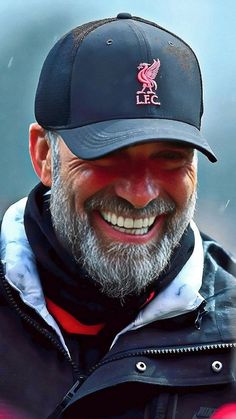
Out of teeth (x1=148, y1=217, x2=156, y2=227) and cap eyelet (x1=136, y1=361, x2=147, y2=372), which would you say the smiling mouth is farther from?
cap eyelet (x1=136, y1=361, x2=147, y2=372)

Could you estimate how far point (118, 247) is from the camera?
2.21 metres

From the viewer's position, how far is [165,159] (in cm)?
216

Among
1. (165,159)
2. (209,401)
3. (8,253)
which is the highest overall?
(165,159)

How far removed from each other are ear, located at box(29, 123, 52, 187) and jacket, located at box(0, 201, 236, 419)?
0.89ft

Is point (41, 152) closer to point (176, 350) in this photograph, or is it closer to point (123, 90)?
point (123, 90)

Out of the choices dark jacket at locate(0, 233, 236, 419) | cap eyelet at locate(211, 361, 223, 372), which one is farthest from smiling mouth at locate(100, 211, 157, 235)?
cap eyelet at locate(211, 361, 223, 372)

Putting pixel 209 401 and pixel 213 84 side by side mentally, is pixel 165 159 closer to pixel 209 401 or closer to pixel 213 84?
pixel 209 401

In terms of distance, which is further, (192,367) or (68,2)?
(68,2)

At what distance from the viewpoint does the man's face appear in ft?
7.00

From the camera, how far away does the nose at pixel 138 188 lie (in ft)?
6.93

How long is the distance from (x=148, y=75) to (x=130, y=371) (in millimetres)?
696

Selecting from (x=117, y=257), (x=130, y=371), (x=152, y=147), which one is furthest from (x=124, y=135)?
(x=130, y=371)

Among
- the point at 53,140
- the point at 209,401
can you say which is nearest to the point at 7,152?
the point at 53,140

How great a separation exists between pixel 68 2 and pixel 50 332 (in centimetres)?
169
